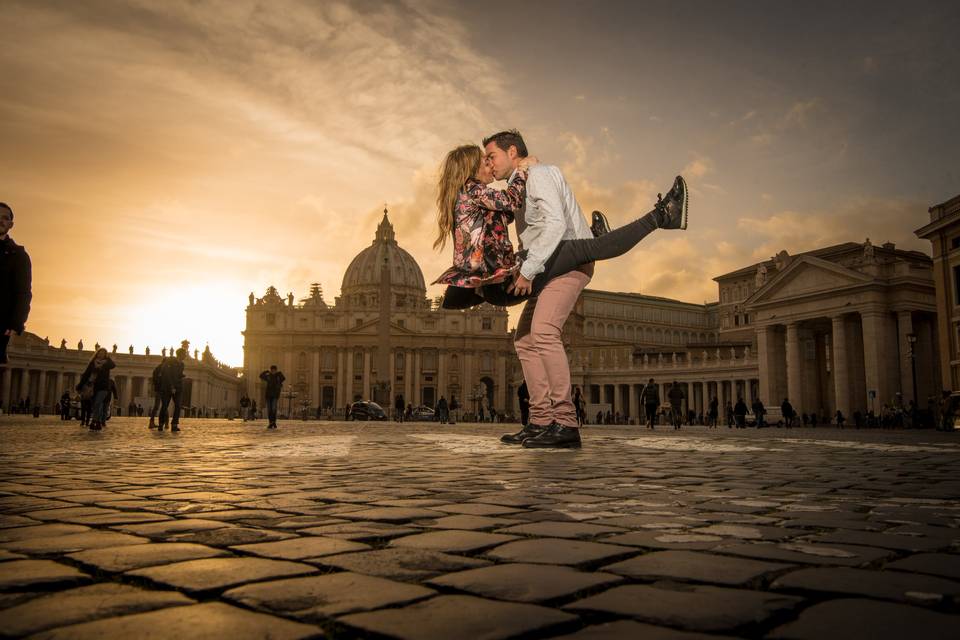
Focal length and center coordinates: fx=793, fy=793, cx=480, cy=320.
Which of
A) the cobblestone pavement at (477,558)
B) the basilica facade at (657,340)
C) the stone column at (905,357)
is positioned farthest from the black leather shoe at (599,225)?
the stone column at (905,357)

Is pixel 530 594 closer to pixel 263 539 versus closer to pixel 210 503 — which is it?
pixel 263 539

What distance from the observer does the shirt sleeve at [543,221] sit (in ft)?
22.3

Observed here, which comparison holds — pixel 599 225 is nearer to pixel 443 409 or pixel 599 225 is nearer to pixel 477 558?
pixel 477 558

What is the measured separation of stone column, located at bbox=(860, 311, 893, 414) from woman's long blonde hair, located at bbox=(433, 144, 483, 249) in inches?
1862

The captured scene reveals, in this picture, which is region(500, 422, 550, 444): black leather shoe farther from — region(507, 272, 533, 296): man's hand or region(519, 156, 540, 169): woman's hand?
region(519, 156, 540, 169): woman's hand

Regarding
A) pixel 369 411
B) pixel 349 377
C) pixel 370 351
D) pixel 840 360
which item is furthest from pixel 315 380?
pixel 840 360

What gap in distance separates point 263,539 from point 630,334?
11416cm

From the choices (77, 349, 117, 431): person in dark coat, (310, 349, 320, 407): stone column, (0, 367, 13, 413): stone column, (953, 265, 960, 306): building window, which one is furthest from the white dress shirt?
(310, 349, 320, 407): stone column

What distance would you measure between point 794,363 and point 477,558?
5773cm

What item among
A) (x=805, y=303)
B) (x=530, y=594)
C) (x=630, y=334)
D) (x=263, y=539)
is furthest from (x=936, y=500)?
(x=630, y=334)

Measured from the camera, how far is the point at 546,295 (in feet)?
23.9

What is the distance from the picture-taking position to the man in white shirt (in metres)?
6.98

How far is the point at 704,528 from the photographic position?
9.44 ft

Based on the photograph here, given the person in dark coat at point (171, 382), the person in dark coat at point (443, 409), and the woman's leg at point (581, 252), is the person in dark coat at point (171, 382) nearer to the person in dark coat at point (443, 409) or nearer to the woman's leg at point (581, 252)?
the woman's leg at point (581, 252)
